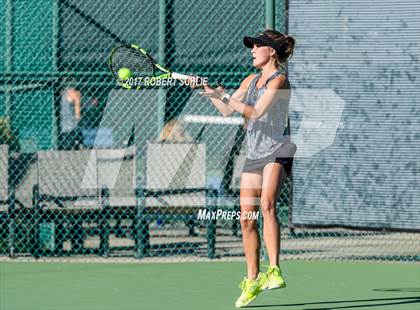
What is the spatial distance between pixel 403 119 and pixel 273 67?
3.25 meters

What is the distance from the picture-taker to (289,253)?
414 inches

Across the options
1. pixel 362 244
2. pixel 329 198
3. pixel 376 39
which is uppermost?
pixel 376 39

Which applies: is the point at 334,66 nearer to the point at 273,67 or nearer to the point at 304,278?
the point at 304,278

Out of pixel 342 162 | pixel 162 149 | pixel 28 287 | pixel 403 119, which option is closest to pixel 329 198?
pixel 342 162

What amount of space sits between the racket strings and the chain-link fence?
2.19 meters

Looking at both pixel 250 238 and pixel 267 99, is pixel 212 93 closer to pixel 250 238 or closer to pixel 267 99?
pixel 267 99

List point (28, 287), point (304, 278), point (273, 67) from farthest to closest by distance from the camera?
point (304, 278)
point (28, 287)
point (273, 67)

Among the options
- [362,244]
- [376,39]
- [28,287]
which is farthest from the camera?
[362,244]

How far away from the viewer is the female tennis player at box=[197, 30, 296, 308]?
6730mm

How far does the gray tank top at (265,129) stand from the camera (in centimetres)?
684

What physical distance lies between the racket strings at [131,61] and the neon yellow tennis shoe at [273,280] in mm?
2034

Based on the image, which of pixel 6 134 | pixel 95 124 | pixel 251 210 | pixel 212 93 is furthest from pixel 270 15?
pixel 212 93

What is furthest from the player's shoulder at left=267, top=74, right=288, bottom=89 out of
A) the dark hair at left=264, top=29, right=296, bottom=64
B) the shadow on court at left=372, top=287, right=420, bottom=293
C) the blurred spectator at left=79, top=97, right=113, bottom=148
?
the blurred spectator at left=79, top=97, right=113, bottom=148

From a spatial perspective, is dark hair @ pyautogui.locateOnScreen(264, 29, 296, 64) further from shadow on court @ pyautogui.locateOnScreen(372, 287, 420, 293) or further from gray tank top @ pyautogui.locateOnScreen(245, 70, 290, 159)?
shadow on court @ pyautogui.locateOnScreen(372, 287, 420, 293)
